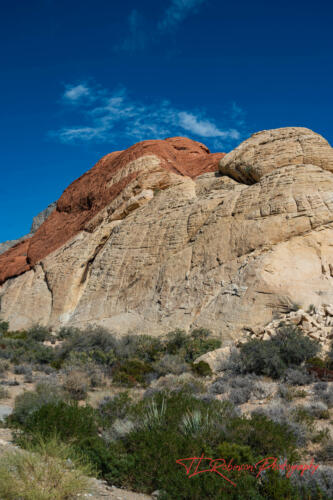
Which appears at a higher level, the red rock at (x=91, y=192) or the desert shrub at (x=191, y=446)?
the red rock at (x=91, y=192)

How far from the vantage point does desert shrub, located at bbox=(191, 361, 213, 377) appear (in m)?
11.6

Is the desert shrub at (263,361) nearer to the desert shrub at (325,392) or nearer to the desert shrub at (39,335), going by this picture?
the desert shrub at (325,392)

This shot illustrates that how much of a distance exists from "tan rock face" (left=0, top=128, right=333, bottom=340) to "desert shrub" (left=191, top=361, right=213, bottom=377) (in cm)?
307

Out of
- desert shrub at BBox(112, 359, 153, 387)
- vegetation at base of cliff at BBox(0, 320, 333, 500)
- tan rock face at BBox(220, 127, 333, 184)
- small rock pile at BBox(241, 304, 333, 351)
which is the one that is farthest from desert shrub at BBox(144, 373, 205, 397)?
tan rock face at BBox(220, 127, 333, 184)

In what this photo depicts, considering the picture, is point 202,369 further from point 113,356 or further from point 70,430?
point 70,430

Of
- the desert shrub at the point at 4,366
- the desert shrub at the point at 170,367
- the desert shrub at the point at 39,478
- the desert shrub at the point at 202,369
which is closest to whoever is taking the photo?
the desert shrub at the point at 39,478

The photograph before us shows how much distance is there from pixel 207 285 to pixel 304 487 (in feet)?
43.7

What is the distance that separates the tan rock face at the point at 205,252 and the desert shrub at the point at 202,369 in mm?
3071

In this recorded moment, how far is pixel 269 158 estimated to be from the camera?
2028 cm

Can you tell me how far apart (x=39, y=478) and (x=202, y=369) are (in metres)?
7.97

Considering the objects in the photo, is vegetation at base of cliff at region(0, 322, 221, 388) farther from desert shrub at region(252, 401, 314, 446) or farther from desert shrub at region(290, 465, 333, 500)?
desert shrub at region(290, 465, 333, 500)

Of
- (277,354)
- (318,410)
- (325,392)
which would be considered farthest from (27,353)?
(318,410)

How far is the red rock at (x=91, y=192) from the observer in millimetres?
29625

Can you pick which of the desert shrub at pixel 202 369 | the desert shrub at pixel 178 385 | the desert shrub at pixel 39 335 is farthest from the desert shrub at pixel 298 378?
the desert shrub at pixel 39 335
